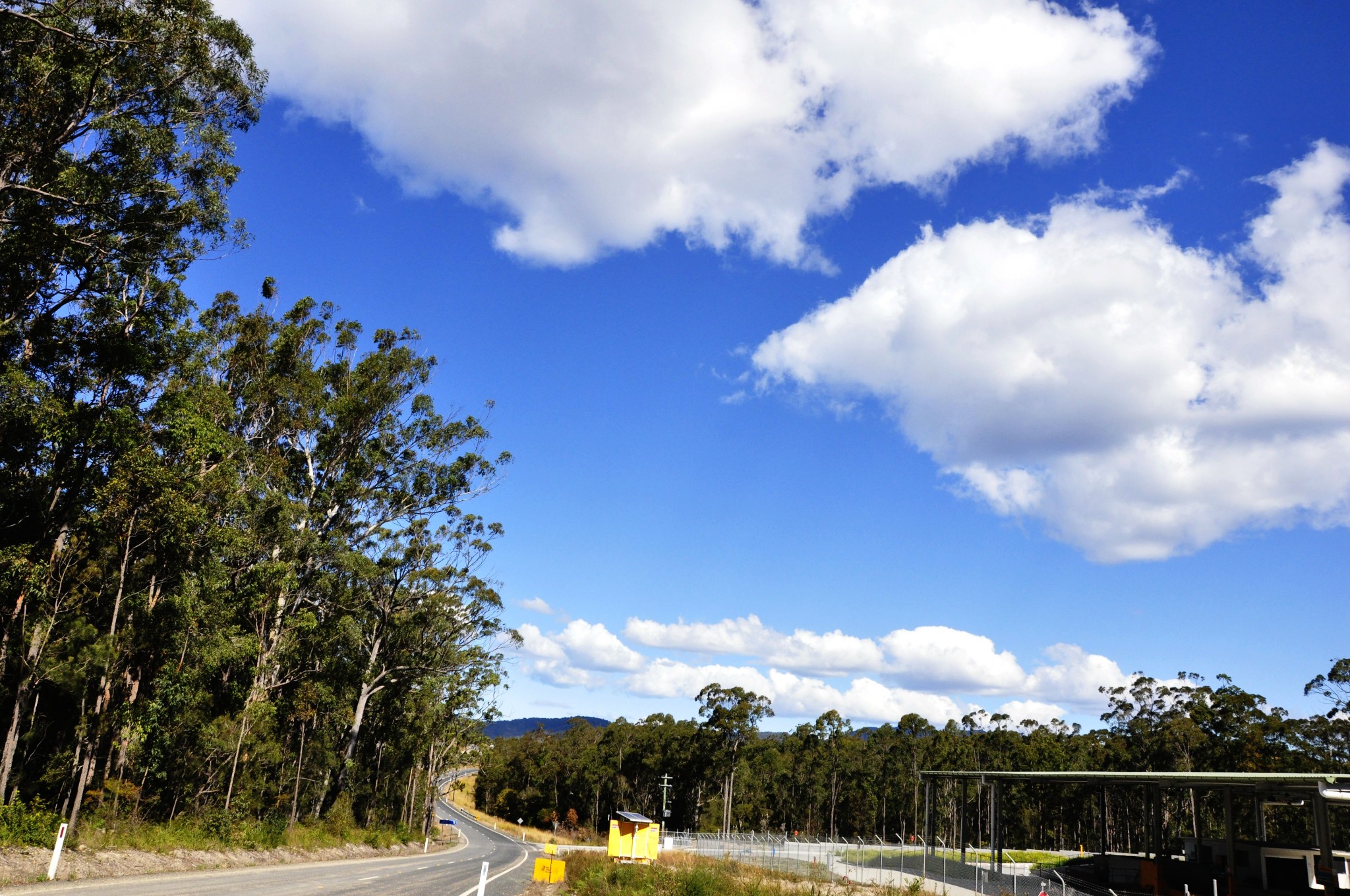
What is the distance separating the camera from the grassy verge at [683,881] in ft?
56.7

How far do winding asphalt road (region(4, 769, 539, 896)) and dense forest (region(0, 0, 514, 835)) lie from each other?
4354mm

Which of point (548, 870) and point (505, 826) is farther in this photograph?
point (505, 826)

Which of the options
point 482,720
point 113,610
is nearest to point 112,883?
point 113,610

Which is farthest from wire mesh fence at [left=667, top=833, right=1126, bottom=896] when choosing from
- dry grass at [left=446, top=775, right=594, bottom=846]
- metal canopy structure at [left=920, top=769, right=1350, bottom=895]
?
dry grass at [left=446, top=775, right=594, bottom=846]

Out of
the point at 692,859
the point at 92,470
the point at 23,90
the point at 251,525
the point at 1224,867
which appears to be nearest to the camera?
the point at 23,90

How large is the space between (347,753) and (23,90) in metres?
29.7

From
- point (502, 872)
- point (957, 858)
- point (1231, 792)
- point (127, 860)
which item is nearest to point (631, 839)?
point (502, 872)

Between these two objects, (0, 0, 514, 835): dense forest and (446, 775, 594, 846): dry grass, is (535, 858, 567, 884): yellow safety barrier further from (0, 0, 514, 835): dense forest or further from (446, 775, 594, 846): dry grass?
(446, 775, 594, 846): dry grass

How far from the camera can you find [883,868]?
38.5 m

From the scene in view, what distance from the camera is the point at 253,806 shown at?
3253cm

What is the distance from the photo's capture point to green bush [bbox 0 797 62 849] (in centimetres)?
1791

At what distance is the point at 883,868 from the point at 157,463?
1363 inches

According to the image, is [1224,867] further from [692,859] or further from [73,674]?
[73,674]

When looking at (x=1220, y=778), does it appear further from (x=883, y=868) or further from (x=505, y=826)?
(x=505, y=826)
